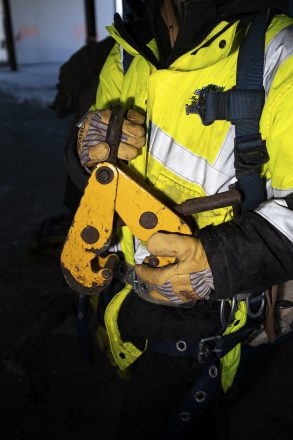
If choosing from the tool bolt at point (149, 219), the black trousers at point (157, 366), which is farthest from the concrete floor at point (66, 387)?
the tool bolt at point (149, 219)

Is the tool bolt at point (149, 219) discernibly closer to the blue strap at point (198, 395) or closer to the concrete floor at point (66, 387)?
the blue strap at point (198, 395)

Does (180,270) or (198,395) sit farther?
(198,395)

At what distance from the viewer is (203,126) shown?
46.3 inches

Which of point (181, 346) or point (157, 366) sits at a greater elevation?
point (181, 346)

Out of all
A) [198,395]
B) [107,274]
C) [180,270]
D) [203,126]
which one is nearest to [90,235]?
[107,274]

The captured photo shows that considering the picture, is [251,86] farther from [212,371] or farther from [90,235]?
[212,371]

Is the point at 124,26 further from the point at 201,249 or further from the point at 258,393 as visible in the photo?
the point at 258,393

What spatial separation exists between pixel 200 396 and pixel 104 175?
32.5 inches

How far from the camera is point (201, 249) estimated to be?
3.56 feet

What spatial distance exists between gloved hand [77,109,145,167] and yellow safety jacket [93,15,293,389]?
0.17 ft

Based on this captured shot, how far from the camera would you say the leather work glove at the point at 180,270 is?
109cm

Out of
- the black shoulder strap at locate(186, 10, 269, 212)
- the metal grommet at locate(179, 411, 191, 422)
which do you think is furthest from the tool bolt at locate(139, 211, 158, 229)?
the metal grommet at locate(179, 411, 191, 422)

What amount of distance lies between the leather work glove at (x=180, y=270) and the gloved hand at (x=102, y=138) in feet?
0.92

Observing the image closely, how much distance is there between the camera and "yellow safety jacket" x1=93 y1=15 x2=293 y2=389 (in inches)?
42.0
